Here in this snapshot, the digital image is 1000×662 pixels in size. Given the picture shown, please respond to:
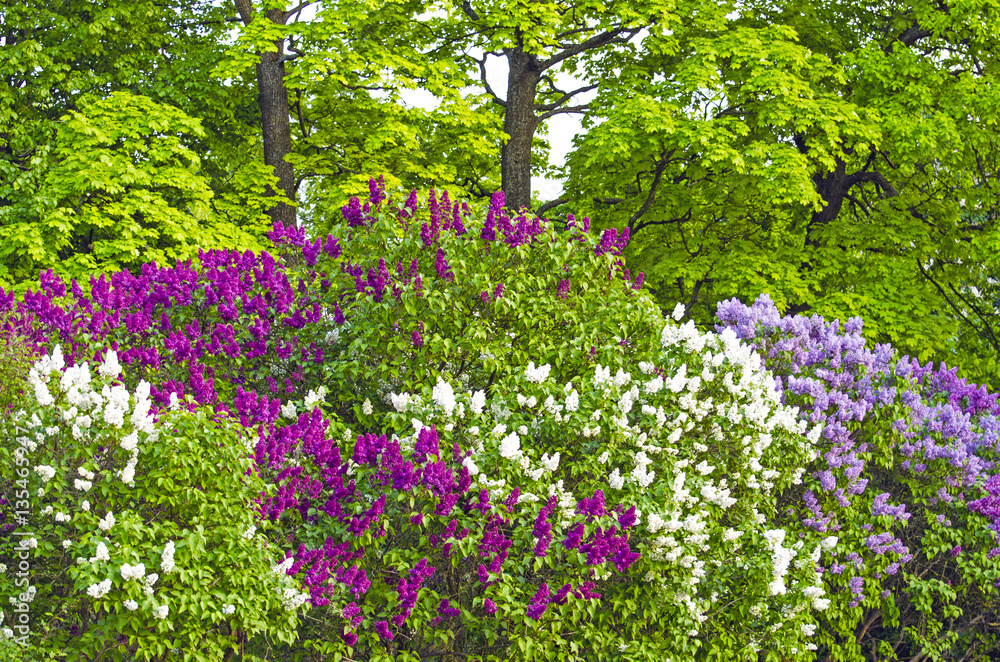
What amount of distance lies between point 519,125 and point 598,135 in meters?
2.56

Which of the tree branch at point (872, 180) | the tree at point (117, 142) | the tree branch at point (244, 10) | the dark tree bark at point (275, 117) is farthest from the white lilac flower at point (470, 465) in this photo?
the tree branch at point (244, 10)

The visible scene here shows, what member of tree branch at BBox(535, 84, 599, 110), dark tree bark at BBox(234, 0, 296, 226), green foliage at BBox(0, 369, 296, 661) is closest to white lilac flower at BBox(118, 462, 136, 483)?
green foliage at BBox(0, 369, 296, 661)

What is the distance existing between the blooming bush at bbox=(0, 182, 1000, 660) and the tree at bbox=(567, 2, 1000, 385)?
317 inches

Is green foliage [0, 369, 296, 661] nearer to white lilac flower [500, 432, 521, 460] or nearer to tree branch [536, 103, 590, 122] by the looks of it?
white lilac flower [500, 432, 521, 460]

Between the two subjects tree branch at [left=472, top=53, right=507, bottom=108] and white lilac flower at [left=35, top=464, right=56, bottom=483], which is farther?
tree branch at [left=472, top=53, right=507, bottom=108]

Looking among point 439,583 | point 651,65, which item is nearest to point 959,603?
point 439,583

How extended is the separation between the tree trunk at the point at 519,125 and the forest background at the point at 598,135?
44mm

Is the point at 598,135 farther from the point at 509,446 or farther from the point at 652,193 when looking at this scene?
the point at 509,446

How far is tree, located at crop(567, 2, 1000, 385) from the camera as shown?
15477mm

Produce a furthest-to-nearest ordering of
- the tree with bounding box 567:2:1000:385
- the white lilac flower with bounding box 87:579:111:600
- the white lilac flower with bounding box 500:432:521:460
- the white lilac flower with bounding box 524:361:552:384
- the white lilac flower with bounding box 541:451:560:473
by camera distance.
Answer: the tree with bounding box 567:2:1000:385 → the white lilac flower with bounding box 524:361:552:384 → the white lilac flower with bounding box 541:451:560:473 → the white lilac flower with bounding box 500:432:521:460 → the white lilac flower with bounding box 87:579:111:600

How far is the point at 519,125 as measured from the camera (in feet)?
58.9

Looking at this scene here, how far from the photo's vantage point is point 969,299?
17.1 m

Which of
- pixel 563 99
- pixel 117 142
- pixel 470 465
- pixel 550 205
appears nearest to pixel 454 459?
pixel 470 465

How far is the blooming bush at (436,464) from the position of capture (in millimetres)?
4680
